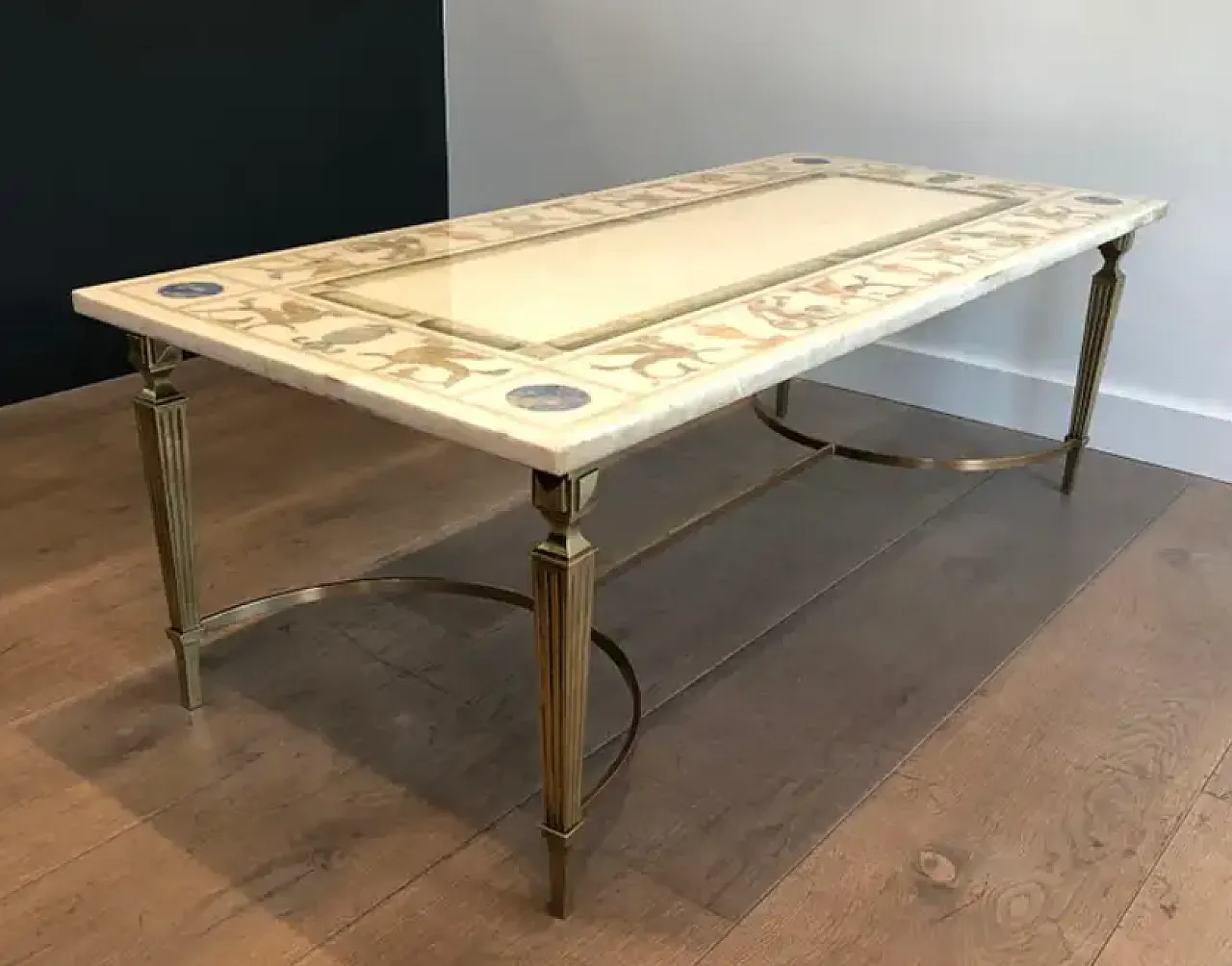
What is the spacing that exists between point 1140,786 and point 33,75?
7.68 feet

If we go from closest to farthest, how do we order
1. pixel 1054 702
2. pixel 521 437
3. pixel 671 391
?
pixel 521 437 → pixel 671 391 → pixel 1054 702

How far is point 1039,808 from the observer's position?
1587 millimetres

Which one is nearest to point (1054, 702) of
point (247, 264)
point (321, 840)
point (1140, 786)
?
point (1140, 786)

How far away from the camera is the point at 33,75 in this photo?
2584 mm

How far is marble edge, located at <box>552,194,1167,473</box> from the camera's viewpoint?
3.85 feet

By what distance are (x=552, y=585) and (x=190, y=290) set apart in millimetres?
624

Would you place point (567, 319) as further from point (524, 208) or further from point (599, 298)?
point (524, 208)

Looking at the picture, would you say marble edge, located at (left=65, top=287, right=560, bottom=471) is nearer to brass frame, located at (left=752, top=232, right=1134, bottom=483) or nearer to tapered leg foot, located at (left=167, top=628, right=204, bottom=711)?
tapered leg foot, located at (left=167, top=628, right=204, bottom=711)

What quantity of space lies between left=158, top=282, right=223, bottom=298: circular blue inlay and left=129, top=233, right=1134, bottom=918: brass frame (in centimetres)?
7

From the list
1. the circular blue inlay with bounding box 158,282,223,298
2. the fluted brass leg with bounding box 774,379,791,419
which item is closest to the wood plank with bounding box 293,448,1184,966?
the fluted brass leg with bounding box 774,379,791,419

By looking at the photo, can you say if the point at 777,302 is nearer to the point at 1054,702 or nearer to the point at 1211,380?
the point at 1054,702

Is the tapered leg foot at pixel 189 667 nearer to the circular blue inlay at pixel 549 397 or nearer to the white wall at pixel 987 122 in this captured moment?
the circular blue inlay at pixel 549 397

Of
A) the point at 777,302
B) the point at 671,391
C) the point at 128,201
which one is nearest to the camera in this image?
the point at 671,391

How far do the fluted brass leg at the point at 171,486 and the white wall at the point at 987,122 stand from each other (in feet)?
5.66
